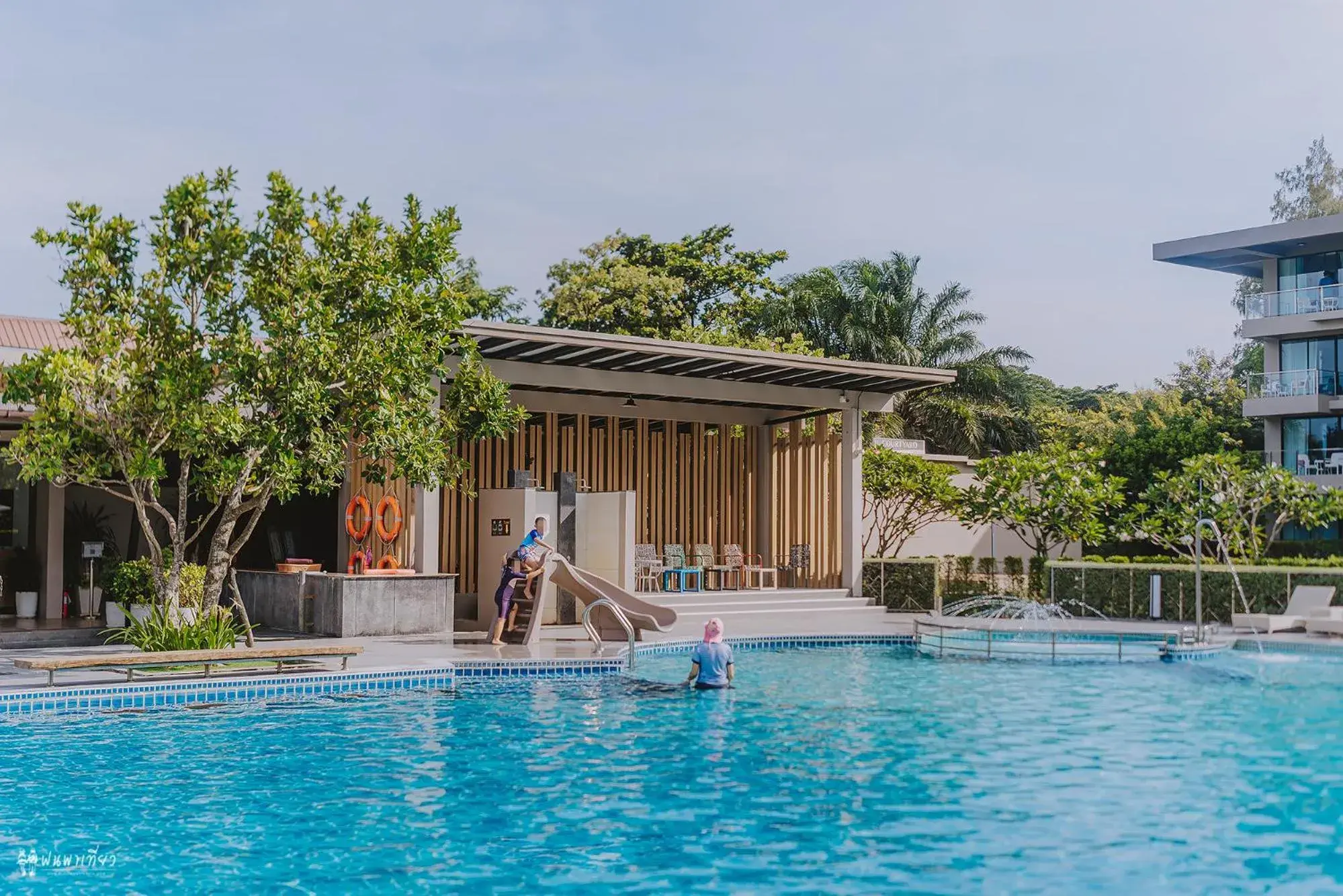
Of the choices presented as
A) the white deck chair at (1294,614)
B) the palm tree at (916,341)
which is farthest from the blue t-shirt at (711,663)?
the palm tree at (916,341)

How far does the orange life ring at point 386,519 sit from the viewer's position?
16797 mm

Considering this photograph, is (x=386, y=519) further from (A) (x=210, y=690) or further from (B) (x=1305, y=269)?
(B) (x=1305, y=269)

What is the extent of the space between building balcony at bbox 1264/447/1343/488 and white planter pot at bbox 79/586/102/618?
2951 centimetres

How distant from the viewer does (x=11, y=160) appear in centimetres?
2073

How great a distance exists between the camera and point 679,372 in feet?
66.1

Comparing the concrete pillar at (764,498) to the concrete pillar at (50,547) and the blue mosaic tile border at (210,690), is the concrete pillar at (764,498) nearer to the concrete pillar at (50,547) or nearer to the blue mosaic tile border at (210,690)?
the blue mosaic tile border at (210,690)

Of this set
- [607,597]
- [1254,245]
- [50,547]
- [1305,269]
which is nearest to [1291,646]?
[607,597]

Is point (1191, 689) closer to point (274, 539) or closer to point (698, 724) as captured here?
point (698, 724)

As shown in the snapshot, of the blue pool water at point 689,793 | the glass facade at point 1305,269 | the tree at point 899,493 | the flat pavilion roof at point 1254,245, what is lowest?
the blue pool water at point 689,793

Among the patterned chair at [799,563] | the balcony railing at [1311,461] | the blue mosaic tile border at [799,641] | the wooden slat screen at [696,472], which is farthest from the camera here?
the balcony railing at [1311,461]

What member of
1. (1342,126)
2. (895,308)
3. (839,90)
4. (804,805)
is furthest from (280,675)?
(1342,126)

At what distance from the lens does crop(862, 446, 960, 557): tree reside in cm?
2588

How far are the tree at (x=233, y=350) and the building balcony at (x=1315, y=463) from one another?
1107 inches

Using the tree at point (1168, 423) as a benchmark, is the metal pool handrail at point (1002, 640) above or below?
below
